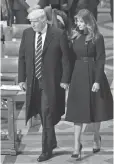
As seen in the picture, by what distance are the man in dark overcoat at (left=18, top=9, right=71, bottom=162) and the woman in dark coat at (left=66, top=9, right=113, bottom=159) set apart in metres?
0.14

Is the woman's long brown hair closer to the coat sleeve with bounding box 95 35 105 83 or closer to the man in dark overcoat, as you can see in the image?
the coat sleeve with bounding box 95 35 105 83

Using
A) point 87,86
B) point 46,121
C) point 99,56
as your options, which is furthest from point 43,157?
point 99,56

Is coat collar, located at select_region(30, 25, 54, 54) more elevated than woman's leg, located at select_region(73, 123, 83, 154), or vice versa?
coat collar, located at select_region(30, 25, 54, 54)

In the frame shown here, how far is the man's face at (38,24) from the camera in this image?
20.4 ft

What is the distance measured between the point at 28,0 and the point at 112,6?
4.19 meters

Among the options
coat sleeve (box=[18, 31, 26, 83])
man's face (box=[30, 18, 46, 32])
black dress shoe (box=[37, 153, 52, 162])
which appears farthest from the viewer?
black dress shoe (box=[37, 153, 52, 162])

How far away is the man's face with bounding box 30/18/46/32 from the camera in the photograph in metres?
6.21

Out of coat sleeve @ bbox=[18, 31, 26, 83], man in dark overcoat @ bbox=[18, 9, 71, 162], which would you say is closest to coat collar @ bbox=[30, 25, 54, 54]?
man in dark overcoat @ bbox=[18, 9, 71, 162]

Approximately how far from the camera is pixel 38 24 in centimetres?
623

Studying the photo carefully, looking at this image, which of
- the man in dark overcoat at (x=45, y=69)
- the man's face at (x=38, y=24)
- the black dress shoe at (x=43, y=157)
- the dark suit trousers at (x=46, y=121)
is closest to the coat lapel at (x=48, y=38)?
the man in dark overcoat at (x=45, y=69)

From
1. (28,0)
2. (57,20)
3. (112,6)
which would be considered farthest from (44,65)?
(112,6)

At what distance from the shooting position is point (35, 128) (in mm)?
7770

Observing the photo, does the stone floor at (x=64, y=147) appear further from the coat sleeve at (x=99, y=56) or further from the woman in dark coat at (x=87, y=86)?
the coat sleeve at (x=99, y=56)

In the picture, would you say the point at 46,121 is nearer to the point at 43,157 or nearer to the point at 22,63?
the point at 43,157
